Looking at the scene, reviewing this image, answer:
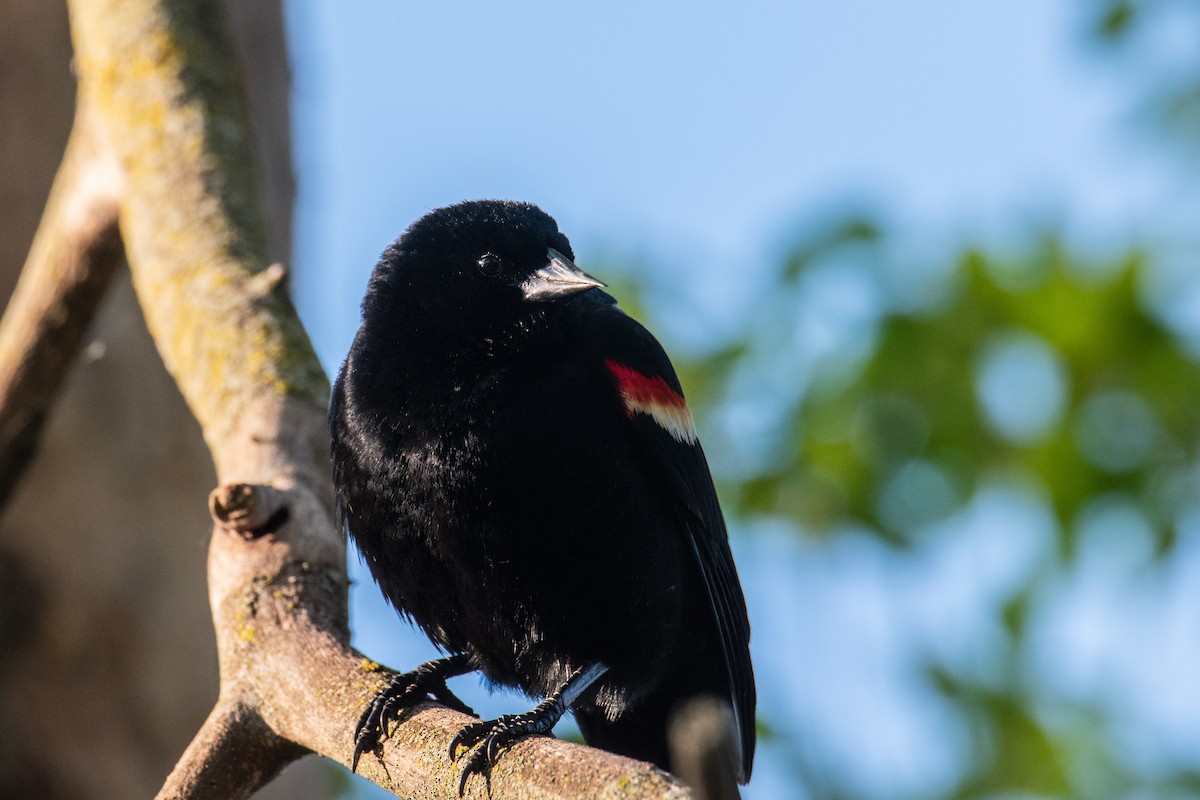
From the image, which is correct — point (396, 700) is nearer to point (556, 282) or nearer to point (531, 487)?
point (531, 487)

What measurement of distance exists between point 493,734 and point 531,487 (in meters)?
0.76

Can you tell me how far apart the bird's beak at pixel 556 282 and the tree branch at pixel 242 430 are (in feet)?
2.26

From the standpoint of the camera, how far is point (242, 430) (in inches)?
135

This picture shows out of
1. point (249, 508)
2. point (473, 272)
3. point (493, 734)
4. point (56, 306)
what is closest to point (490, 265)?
point (473, 272)

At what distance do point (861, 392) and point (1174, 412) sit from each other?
1251 millimetres

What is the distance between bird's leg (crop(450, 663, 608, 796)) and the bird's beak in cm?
104

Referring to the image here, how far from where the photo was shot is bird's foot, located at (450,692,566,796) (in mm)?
Answer: 2439

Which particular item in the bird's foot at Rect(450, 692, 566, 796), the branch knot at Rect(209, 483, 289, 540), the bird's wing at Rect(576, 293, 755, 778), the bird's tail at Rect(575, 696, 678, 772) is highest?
the bird's wing at Rect(576, 293, 755, 778)

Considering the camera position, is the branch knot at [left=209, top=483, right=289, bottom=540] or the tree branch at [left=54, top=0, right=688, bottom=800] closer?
the tree branch at [left=54, top=0, right=688, bottom=800]

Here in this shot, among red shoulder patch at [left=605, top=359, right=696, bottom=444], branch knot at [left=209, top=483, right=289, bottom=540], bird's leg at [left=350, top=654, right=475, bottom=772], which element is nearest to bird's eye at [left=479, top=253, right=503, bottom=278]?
red shoulder patch at [left=605, top=359, right=696, bottom=444]

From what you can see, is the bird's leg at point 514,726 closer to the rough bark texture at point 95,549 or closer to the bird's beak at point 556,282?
the bird's beak at point 556,282

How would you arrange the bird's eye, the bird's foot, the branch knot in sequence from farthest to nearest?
the bird's eye < the branch knot < the bird's foot

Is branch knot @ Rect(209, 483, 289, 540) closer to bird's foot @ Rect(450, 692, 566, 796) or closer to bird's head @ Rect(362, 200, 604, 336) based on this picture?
bird's head @ Rect(362, 200, 604, 336)

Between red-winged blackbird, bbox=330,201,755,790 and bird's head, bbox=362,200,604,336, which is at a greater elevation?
bird's head, bbox=362,200,604,336
